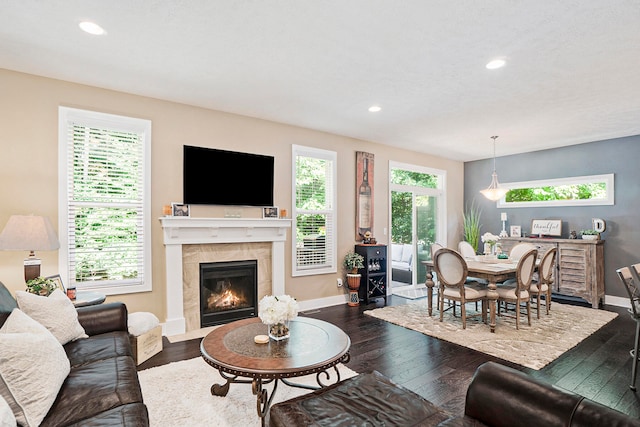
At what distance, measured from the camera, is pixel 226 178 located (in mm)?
4398

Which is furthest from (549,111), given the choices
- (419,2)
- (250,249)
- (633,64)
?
(250,249)

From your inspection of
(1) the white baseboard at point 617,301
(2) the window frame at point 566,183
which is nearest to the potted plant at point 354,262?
(2) the window frame at point 566,183

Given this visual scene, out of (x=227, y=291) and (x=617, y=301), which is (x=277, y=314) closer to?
(x=227, y=291)

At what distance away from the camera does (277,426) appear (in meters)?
1.47

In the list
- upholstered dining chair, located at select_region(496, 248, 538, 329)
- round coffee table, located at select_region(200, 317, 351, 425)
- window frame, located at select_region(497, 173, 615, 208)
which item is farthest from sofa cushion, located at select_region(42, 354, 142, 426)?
window frame, located at select_region(497, 173, 615, 208)

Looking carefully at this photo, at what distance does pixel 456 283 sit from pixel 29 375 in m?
4.08

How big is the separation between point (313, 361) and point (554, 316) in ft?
14.3

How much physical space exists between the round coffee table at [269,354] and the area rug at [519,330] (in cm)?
208

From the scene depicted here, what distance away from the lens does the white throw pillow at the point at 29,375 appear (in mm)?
1451

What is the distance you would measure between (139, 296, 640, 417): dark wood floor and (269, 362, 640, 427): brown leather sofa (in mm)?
1031

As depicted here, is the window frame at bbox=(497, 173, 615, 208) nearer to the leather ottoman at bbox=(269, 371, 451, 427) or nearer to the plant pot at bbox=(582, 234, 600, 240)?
the plant pot at bbox=(582, 234, 600, 240)

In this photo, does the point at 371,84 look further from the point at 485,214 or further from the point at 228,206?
the point at 485,214

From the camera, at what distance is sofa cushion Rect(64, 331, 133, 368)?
2139mm

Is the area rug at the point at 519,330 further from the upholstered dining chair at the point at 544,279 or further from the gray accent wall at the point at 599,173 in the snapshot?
the gray accent wall at the point at 599,173
